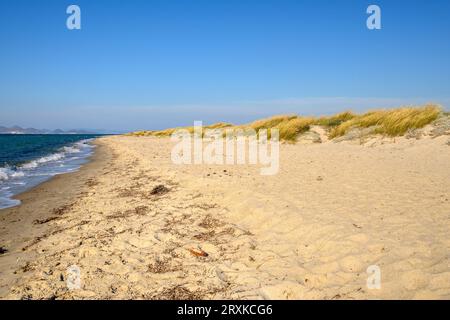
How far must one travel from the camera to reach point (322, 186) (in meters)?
6.31

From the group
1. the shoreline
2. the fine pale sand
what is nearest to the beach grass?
the fine pale sand

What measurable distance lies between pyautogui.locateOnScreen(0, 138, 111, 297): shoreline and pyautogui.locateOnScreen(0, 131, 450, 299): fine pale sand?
0.10ft

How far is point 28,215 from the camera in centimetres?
622

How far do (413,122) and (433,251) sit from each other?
10559mm

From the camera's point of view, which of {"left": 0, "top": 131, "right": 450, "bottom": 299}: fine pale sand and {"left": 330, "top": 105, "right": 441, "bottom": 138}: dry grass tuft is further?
{"left": 330, "top": 105, "right": 441, "bottom": 138}: dry grass tuft

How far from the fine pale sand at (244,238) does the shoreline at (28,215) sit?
29 millimetres

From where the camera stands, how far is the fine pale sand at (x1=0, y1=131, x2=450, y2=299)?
10.2ft

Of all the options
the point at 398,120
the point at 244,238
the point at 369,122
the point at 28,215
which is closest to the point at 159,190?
the point at 28,215

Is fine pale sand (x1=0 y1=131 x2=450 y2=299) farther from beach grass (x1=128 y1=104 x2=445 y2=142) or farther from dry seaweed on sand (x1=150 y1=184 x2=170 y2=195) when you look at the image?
beach grass (x1=128 y1=104 x2=445 y2=142)

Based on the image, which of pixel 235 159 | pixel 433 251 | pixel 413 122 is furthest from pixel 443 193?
pixel 413 122

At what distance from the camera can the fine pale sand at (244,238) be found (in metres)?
3.12

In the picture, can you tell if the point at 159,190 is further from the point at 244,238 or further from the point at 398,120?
the point at 398,120

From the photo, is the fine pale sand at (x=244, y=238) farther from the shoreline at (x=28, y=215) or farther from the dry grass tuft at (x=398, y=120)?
the dry grass tuft at (x=398, y=120)
